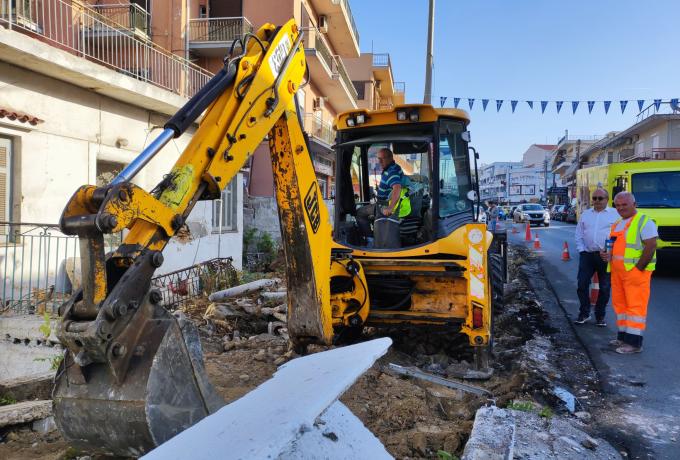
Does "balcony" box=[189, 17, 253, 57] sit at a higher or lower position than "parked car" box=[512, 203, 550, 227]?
higher

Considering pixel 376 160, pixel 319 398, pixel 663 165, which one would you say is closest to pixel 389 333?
pixel 376 160

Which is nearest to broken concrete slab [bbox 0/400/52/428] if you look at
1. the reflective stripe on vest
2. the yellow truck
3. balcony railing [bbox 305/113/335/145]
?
the reflective stripe on vest

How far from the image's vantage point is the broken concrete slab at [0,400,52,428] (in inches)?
157

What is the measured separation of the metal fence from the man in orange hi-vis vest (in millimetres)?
6017

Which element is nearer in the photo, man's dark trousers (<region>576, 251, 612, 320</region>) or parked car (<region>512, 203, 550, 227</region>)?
man's dark trousers (<region>576, 251, 612, 320</region>)

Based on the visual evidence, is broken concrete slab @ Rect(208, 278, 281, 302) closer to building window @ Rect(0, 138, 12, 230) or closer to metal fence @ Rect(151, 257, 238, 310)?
metal fence @ Rect(151, 257, 238, 310)

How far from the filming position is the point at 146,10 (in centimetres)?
1872

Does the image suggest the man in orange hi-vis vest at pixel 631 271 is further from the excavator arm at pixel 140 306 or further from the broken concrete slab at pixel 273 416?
the broken concrete slab at pixel 273 416

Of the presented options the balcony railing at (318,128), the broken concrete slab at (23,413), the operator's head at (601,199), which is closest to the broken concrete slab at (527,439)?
the broken concrete slab at (23,413)

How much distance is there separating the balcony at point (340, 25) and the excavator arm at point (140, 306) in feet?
76.7

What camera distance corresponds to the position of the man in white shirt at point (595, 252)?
7.24m

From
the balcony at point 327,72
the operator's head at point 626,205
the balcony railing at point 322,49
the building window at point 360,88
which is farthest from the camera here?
the building window at point 360,88

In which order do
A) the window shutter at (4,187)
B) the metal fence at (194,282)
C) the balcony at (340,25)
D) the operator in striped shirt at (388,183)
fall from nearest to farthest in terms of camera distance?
the operator in striped shirt at (388,183) < the window shutter at (4,187) < the metal fence at (194,282) < the balcony at (340,25)

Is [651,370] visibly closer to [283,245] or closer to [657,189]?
[283,245]
